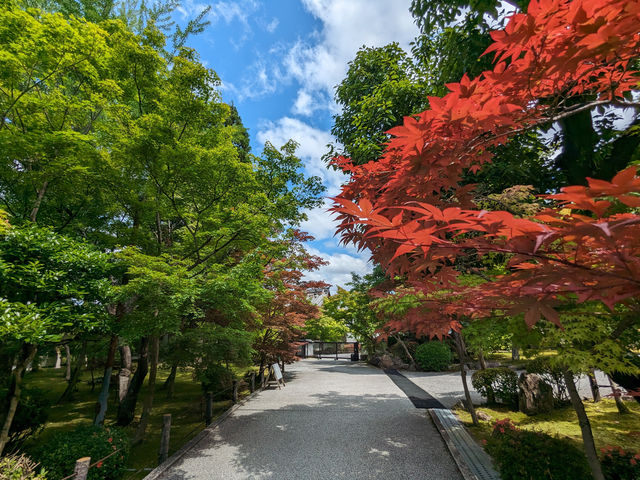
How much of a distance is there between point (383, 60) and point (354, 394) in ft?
36.9

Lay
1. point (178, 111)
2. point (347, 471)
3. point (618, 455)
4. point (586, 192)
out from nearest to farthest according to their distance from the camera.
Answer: point (586, 192) → point (618, 455) → point (347, 471) → point (178, 111)

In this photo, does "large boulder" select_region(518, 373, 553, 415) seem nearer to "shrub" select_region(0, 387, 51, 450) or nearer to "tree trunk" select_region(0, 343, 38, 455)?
"tree trunk" select_region(0, 343, 38, 455)

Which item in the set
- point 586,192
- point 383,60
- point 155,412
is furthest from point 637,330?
point 155,412

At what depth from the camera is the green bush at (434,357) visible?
49.3 feet

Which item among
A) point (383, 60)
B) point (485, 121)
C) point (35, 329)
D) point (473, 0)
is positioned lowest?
point (35, 329)

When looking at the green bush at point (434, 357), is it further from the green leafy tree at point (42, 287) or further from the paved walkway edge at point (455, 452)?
the green leafy tree at point (42, 287)

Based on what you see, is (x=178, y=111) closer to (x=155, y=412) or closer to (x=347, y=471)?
(x=347, y=471)

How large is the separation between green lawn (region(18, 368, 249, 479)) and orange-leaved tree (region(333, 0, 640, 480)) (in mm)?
6357

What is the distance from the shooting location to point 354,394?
32.5 ft

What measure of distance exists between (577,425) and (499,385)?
1888 mm

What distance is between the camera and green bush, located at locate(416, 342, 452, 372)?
15.0 metres

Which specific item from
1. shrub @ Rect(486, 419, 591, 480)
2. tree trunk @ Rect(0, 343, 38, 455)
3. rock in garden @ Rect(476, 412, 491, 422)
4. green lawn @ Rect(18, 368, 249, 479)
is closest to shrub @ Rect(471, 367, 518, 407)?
rock in garden @ Rect(476, 412, 491, 422)

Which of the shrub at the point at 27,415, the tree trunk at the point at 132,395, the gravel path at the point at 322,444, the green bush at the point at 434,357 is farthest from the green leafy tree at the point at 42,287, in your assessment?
the green bush at the point at 434,357

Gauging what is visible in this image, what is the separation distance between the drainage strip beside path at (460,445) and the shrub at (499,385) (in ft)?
4.51
